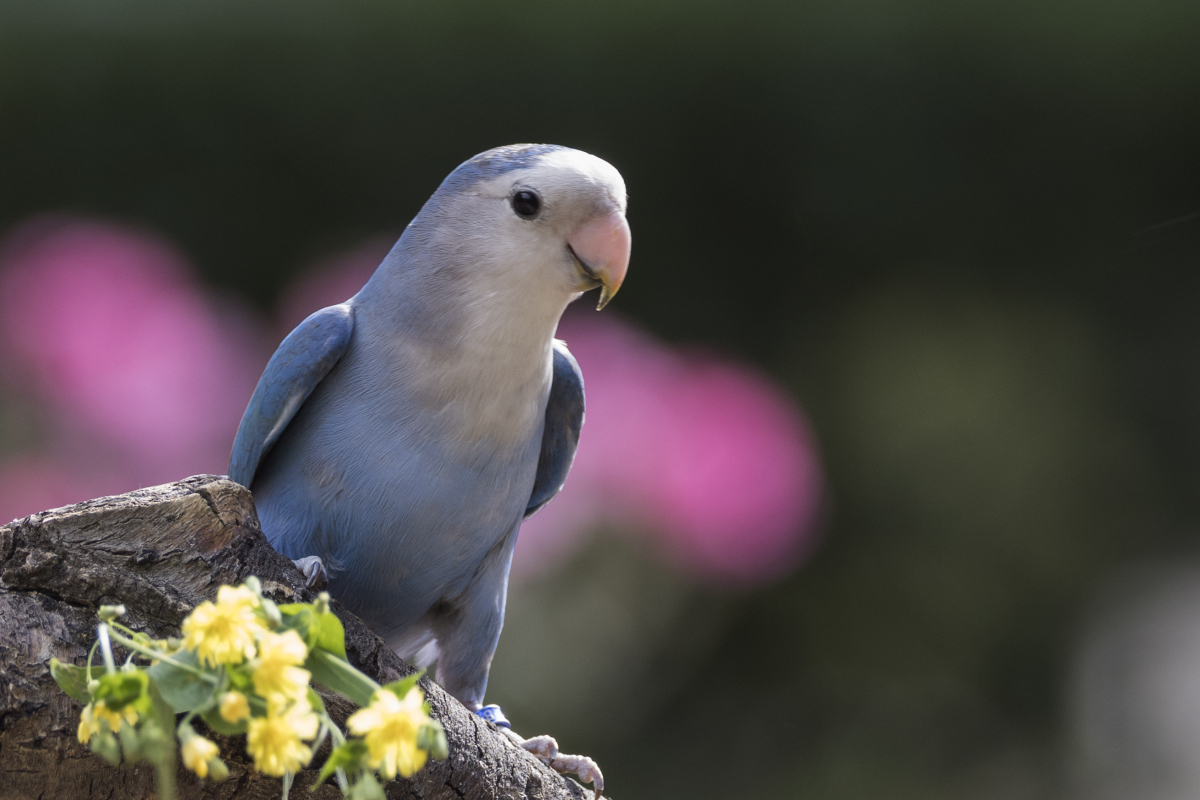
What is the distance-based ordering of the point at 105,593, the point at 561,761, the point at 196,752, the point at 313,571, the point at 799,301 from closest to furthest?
the point at 196,752 < the point at 105,593 < the point at 313,571 < the point at 561,761 < the point at 799,301

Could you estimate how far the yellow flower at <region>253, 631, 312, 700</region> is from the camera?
331 mm

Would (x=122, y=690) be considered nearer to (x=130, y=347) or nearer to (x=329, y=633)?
(x=329, y=633)

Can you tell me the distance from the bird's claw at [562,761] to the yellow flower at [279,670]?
452mm

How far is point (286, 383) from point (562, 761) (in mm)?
355

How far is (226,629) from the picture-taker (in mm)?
334

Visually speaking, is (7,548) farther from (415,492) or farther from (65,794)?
(415,492)

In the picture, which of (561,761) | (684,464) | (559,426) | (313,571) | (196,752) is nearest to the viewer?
(196,752)

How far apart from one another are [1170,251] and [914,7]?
55 centimetres

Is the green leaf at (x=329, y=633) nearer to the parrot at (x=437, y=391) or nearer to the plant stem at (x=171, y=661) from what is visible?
the plant stem at (x=171, y=661)

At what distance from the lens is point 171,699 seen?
0.36 meters

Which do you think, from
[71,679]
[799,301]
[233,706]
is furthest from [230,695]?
[799,301]

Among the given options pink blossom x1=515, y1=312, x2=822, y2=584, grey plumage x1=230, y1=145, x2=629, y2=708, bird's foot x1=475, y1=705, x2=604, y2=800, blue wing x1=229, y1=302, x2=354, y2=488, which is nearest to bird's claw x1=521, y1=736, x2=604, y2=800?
bird's foot x1=475, y1=705, x2=604, y2=800

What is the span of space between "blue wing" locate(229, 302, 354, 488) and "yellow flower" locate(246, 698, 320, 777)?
46 cm

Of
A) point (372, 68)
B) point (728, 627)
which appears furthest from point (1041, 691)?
point (372, 68)
